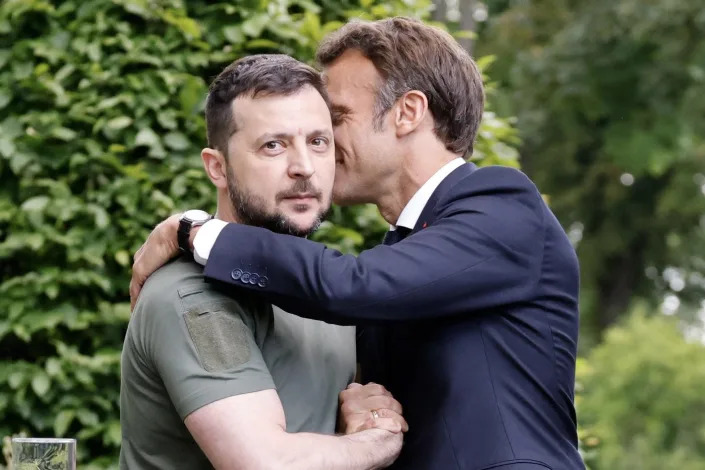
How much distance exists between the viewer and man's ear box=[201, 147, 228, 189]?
308cm

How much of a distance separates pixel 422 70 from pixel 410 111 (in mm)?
131

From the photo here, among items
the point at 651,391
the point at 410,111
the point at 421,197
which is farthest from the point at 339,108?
the point at 651,391

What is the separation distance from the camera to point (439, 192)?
10.6 feet

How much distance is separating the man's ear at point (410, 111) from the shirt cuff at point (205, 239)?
74 centimetres

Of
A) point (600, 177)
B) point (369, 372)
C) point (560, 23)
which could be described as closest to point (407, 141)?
point (369, 372)

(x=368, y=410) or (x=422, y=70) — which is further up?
(x=422, y=70)

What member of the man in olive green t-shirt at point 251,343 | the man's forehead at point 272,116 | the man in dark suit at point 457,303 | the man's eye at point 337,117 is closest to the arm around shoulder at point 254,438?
the man in olive green t-shirt at point 251,343

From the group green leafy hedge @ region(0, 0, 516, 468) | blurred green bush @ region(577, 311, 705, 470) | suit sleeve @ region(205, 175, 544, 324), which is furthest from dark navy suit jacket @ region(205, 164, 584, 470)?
blurred green bush @ region(577, 311, 705, 470)

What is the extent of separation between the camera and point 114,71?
434 centimetres

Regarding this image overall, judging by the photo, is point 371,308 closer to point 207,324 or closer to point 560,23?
point 207,324

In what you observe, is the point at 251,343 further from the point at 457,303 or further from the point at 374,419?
the point at 457,303

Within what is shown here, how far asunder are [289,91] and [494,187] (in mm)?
580

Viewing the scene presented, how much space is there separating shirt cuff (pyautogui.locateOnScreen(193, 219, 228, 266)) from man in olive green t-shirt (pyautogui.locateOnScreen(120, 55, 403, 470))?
5 centimetres

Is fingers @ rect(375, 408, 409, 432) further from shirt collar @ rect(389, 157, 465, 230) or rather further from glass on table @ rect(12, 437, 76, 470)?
glass on table @ rect(12, 437, 76, 470)
